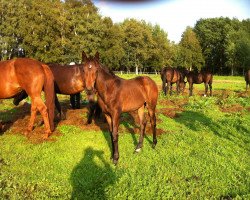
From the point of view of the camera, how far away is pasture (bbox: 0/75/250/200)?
19.1 feet

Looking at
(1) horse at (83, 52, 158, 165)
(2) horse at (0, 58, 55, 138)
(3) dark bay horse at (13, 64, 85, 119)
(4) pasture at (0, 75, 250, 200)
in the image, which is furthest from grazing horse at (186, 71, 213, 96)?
(2) horse at (0, 58, 55, 138)

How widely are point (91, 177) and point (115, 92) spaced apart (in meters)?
2.26

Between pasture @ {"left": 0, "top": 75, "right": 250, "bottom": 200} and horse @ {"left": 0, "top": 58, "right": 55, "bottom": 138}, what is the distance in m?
0.76

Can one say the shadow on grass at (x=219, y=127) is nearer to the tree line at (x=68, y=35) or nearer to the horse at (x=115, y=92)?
the horse at (x=115, y=92)

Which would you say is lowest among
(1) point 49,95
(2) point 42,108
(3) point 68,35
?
(2) point 42,108

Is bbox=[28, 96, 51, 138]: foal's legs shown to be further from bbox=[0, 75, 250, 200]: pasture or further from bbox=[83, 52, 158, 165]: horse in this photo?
bbox=[83, 52, 158, 165]: horse

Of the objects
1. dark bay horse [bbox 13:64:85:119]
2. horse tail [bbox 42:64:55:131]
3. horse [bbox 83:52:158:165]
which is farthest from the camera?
dark bay horse [bbox 13:64:85:119]

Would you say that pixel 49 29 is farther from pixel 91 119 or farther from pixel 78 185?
pixel 78 185

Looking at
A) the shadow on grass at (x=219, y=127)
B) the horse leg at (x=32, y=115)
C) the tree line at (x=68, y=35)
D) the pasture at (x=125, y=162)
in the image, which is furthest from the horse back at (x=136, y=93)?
the tree line at (x=68, y=35)

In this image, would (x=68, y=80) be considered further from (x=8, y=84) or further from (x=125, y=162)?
(x=125, y=162)

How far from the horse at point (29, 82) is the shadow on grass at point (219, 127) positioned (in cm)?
530

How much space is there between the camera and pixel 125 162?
24.3 feet

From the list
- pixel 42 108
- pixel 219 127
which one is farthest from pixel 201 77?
pixel 42 108

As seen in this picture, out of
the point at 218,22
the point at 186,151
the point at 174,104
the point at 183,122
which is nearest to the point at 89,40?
the point at 174,104
